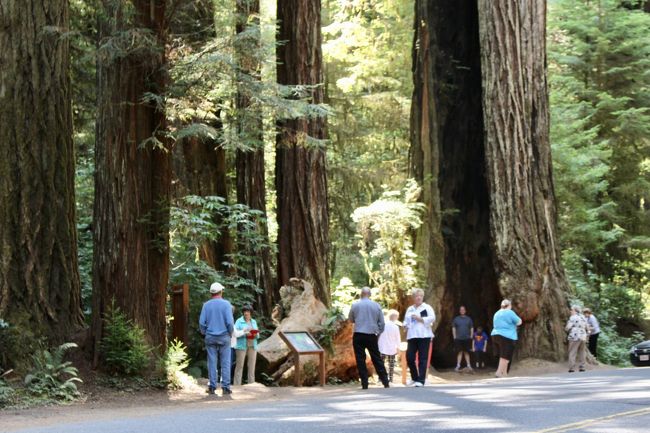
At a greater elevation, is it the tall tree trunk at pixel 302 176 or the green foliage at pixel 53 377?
the tall tree trunk at pixel 302 176

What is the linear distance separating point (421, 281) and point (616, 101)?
47.9 feet

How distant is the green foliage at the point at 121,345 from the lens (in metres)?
14.9

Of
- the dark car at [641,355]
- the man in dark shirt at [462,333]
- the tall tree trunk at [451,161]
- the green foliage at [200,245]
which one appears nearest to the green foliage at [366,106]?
the tall tree trunk at [451,161]

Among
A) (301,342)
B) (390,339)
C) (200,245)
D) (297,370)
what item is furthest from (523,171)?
(297,370)

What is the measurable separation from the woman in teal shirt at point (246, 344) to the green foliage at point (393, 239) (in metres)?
8.00

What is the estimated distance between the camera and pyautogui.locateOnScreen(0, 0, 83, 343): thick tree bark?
14.6 metres

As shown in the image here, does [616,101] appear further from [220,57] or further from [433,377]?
[220,57]

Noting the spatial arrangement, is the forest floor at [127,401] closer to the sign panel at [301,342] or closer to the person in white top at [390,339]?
the sign panel at [301,342]

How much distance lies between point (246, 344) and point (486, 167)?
10.6 meters

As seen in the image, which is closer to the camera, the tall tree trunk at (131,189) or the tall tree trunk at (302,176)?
the tall tree trunk at (131,189)

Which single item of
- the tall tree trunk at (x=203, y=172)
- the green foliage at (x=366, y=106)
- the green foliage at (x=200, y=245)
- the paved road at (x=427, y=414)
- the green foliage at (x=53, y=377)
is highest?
the green foliage at (x=366, y=106)

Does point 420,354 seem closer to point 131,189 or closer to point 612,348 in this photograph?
point 131,189

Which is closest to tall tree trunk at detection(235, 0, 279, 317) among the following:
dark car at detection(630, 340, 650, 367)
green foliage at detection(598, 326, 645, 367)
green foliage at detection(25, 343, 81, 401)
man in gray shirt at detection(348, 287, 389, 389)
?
man in gray shirt at detection(348, 287, 389, 389)

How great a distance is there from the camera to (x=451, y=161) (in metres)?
27.8
